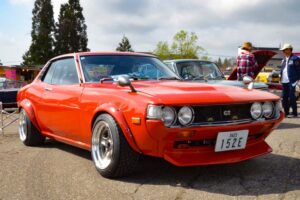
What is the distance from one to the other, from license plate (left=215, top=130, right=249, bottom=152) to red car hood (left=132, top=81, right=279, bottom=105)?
1.00ft

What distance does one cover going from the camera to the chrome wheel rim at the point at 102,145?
415cm

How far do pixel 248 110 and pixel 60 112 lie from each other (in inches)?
93.4

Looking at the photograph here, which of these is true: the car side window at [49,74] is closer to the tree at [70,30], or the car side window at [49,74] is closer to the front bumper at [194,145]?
the front bumper at [194,145]

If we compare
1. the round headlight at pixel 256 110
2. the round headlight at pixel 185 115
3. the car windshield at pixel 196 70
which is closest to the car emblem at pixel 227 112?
the round headlight at pixel 256 110

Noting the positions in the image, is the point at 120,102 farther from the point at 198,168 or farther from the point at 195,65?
the point at 195,65

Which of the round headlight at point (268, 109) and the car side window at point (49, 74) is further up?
the car side window at point (49, 74)

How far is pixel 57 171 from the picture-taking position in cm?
446

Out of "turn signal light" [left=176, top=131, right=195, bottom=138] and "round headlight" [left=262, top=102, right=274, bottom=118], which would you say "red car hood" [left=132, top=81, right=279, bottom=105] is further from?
"turn signal light" [left=176, top=131, right=195, bottom=138]

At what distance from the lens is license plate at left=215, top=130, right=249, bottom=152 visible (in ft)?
12.5

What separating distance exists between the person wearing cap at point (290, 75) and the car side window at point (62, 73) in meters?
5.71

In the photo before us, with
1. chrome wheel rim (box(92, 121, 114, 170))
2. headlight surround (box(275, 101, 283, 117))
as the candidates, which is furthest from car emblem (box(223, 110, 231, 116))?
chrome wheel rim (box(92, 121, 114, 170))

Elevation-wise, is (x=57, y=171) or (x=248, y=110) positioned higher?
(x=248, y=110)

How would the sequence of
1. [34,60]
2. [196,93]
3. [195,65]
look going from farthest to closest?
[34,60] < [195,65] < [196,93]

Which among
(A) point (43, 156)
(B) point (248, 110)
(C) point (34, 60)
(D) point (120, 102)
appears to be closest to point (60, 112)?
(A) point (43, 156)
